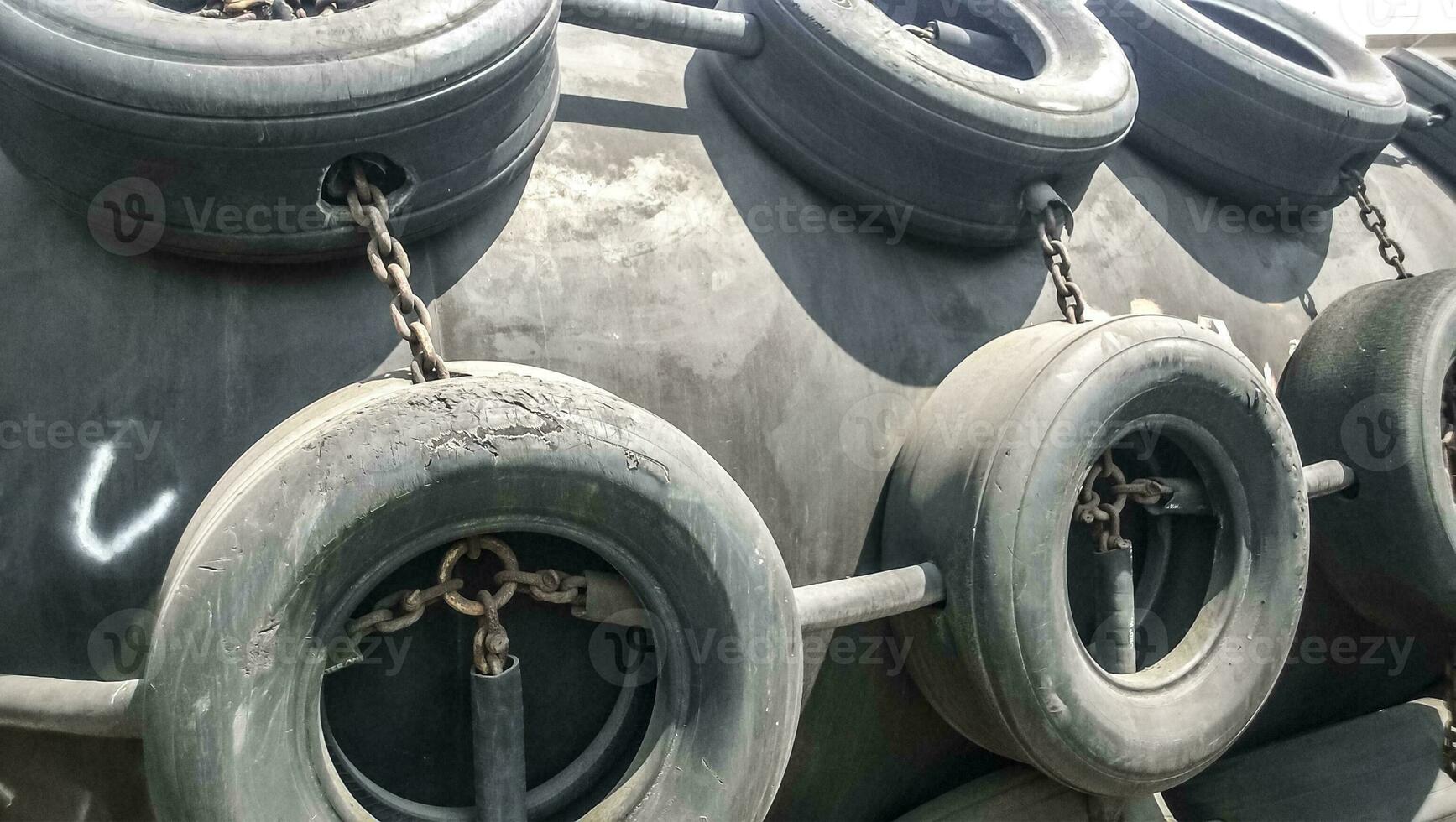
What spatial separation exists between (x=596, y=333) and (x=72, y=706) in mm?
744

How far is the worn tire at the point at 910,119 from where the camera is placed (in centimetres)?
176

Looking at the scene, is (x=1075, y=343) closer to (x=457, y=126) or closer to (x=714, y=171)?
(x=714, y=171)

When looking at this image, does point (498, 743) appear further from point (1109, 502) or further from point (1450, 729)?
point (1450, 729)

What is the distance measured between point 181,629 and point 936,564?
0.94 metres

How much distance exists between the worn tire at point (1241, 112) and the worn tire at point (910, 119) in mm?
442

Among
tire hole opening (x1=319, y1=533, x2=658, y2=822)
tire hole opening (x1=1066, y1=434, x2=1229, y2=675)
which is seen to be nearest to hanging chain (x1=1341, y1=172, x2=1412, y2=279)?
tire hole opening (x1=1066, y1=434, x2=1229, y2=675)

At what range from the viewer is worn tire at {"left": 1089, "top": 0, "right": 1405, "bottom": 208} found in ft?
7.52

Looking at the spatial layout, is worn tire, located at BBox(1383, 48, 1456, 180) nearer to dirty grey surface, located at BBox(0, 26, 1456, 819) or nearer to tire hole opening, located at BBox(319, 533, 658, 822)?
dirty grey surface, located at BBox(0, 26, 1456, 819)

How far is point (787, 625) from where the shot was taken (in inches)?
54.8

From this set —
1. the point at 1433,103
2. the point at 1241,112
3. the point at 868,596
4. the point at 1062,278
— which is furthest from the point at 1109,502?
the point at 1433,103

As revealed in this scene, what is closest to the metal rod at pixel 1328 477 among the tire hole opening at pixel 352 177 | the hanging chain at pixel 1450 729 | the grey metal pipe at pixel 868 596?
the hanging chain at pixel 1450 729

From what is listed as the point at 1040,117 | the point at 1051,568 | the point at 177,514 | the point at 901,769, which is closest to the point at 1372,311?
the point at 1040,117

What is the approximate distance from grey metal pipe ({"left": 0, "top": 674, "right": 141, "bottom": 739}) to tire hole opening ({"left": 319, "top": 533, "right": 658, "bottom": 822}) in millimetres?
196

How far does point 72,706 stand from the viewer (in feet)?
4.21
